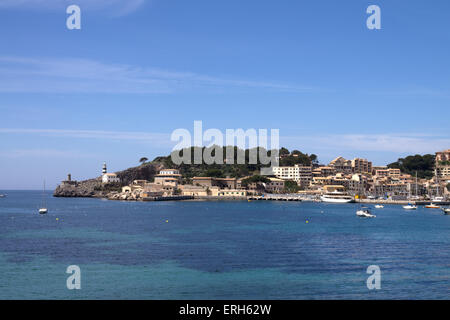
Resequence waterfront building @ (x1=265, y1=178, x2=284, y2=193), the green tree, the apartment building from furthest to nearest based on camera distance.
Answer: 1. the green tree
2. the apartment building
3. waterfront building @ (x1=265, y1=178, x2=284, y2=193)

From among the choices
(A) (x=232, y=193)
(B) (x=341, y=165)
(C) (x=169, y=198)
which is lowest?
(C) (x=169, y=198)

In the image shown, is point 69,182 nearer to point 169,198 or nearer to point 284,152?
point 169,198

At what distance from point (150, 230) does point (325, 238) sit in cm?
1675

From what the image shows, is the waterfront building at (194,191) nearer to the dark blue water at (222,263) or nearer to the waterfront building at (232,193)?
the waterfront building at (232,193)

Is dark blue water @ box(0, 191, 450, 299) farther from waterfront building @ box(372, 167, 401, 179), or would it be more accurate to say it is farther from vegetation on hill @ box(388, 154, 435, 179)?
vegetation on hill @ box(388, 154, 435, 179)

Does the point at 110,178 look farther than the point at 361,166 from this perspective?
No

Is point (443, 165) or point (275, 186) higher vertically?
point (443, 165)

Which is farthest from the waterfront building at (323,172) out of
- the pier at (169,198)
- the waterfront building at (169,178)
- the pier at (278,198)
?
the pier at (169,198)

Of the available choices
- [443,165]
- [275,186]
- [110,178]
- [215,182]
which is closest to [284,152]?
[275,186]

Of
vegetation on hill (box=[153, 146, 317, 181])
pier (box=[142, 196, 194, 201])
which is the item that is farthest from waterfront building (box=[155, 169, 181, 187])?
vegetation on hill (box=[153, 146, 317, 181])

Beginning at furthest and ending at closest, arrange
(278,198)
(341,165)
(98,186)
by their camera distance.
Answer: (341,165), (98,186), (278,198)

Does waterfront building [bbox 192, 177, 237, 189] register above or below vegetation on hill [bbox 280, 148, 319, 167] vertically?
below

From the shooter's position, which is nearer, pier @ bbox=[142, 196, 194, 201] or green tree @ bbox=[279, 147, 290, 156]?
pier @ bbox=[142, 196, 194, 201]

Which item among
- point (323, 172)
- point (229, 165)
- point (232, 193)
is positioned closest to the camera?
point (232, 193)
